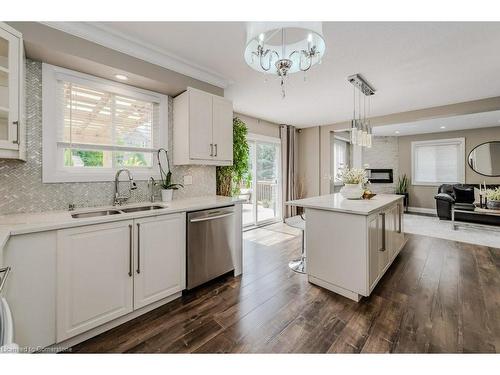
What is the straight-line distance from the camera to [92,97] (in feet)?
7.48

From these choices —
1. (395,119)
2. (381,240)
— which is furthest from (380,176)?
(381,240)

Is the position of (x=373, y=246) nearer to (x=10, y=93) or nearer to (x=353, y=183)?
(x=353, y=183)

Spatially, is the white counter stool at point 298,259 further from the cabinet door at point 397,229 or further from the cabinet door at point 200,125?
the cabinet door at point 200,125

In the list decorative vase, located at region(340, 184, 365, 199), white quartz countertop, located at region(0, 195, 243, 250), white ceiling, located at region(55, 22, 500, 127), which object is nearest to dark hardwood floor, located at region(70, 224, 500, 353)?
white quartz countertop, located at region(0, 195, 243, 250)

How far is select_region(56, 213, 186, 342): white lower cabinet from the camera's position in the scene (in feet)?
5.28

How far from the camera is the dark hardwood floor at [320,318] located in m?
1.66

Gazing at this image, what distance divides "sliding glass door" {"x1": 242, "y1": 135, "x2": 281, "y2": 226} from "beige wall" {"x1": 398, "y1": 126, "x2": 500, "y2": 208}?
4.82m

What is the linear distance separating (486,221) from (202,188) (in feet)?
19.5

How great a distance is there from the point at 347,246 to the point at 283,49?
1837 millimetres

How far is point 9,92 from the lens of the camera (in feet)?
5.11

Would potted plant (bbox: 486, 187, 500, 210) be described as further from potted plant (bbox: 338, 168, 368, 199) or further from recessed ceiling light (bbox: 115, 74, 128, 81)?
recessed ceiling light (bbox: 115, 74, 128, 81)
